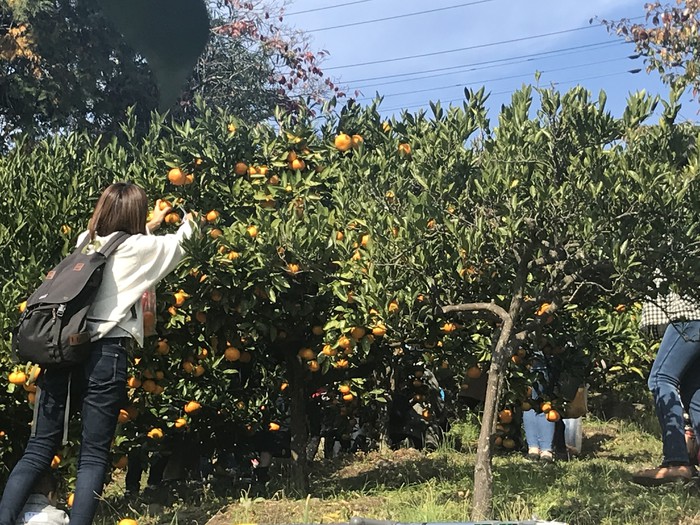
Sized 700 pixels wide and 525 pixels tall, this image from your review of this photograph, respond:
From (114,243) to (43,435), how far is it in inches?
31.3

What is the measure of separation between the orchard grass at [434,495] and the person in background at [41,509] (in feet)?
2.64

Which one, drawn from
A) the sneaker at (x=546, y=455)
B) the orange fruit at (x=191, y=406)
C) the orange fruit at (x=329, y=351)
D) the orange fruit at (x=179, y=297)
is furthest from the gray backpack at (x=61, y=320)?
the sneaker at (x=546, y=455)

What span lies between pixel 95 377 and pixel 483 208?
5.55 ft

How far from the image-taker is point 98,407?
3037mm

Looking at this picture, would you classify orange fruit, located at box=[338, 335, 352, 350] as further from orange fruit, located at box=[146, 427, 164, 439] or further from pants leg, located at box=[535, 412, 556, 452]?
pants leg, located at box=[535, 412, 556, 452]

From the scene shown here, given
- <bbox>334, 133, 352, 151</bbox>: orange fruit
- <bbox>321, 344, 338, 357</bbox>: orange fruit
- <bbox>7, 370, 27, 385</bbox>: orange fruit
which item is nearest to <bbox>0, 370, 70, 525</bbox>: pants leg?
<bbox>7, 370, 27, 385</bbox>: orange fruit

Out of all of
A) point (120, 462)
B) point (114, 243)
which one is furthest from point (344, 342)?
point (120, 462)

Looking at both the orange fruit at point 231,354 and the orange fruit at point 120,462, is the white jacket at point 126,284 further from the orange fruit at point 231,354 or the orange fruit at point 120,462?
the orange fruit at point 120,462

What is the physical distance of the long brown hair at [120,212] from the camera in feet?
10.6

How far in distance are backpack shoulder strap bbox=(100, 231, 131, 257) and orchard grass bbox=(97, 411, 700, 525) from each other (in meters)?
1.51

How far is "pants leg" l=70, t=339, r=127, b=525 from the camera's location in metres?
3.03

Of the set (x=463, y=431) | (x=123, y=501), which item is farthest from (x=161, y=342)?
(x=463, y=431)

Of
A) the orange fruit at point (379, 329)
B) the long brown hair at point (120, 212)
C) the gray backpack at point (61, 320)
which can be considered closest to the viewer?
the gray backpack at point (61, 320)

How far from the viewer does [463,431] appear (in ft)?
23.5
